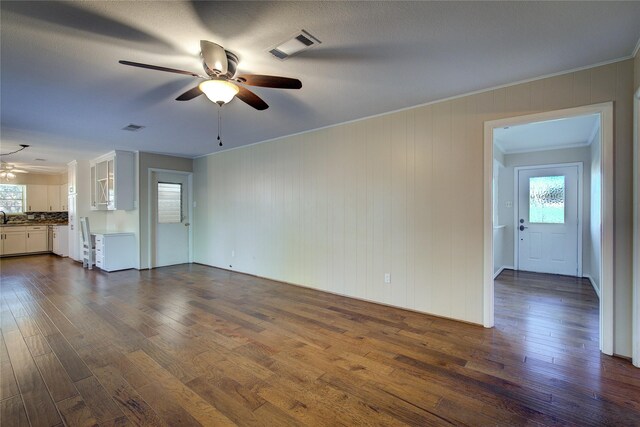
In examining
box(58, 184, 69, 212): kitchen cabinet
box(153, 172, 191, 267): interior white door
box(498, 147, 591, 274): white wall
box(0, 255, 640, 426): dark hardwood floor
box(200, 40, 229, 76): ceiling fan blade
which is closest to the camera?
box(0, 255, 640, 426): dark hardwood floor

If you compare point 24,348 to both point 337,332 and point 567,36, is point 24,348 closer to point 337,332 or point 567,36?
point 337,332

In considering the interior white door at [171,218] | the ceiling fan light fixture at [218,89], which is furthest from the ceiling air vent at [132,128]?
the ceiling fan light fixture at [218,89]

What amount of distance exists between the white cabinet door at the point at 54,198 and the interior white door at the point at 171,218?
5.59m

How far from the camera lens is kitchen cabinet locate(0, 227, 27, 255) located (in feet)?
25.6

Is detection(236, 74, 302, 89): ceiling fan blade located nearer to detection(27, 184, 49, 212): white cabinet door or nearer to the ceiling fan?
the ceiling fan

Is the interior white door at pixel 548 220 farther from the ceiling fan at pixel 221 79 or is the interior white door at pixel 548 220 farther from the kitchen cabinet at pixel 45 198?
the kitchen cabinet at pixel 45 198

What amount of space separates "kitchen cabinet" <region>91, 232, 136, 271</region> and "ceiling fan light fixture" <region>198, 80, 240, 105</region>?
17.1ft

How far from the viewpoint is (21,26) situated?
1.94 meters

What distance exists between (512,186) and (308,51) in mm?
5673

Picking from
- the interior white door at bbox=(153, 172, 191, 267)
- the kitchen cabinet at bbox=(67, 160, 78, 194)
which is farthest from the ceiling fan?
the kitchen cabinet at bbox=(67, 160, 78, 194)

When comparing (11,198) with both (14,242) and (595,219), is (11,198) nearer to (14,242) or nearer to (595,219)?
(14,242)

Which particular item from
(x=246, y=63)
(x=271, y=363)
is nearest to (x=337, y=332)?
(x=271, y=363)

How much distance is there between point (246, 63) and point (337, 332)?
2.70 meters

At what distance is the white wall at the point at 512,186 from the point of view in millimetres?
5328
